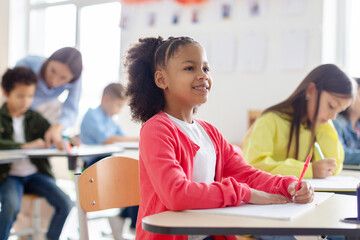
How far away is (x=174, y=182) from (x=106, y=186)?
0.33 meters

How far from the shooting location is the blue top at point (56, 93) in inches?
132

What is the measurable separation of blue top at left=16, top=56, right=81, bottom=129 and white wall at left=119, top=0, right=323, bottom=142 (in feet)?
4.28

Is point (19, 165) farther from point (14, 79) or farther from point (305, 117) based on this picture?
point (305, 117)

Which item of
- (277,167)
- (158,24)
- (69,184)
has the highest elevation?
(158,24)

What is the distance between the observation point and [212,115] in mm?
4215

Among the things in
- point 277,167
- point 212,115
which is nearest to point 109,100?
point 212,115

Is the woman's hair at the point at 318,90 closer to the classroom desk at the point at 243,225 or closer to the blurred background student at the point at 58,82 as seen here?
the classroom desk at the point at 243,225

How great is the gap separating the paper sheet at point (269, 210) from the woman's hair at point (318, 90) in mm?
879

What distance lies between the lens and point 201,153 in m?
1.19

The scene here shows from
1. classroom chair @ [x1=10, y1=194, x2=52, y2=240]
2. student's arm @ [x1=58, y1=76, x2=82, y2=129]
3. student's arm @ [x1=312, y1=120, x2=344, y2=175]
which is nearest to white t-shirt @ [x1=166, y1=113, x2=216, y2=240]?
student's arm @ [x1=312, y1=120, x2=344, y2=175]

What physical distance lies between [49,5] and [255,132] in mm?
4465

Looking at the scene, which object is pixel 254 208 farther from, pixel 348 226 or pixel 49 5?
pixel 49 5

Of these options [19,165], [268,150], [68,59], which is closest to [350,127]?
[268,150]

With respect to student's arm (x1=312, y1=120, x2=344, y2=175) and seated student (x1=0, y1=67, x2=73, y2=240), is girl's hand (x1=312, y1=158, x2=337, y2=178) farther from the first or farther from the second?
seated student (x1=0, y1=67, x2=73, y2=240)
